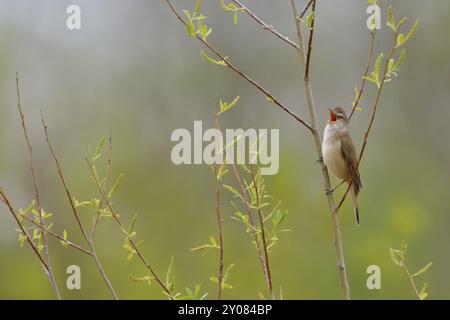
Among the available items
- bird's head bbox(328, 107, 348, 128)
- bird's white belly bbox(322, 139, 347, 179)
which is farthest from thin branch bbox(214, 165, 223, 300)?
bird's head bbox(328, 107, 348, 128)

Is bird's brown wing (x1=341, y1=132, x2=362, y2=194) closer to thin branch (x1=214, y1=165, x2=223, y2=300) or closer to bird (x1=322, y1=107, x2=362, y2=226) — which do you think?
bird (x1=322, y1=107, x2=362, y2=226)

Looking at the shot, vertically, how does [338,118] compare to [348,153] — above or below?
above

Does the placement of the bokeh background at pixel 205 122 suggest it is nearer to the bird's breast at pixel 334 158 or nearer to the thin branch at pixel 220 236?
the bird's breast at pixel 334 158

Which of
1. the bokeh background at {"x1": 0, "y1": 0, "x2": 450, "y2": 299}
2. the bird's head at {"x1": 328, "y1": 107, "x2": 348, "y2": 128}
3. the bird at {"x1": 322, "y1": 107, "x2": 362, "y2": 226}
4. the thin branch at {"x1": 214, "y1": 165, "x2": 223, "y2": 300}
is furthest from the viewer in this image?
the bokeh background at {"x1": 0, "y1": 0, "x2": 450, "y2": 299}

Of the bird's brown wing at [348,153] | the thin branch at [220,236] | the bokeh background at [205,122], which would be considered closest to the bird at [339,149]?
the bird's brown wing at [348,153]

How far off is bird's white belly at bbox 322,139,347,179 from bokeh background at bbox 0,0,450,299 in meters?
5.30

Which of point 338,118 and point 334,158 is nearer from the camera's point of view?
point 334,158

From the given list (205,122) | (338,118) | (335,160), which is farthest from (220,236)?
(205,122)

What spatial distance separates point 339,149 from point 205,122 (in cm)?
636

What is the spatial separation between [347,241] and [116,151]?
12.2ft

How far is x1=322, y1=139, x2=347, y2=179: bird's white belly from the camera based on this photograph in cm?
490

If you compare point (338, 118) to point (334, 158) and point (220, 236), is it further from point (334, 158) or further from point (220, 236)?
point (220, 236)

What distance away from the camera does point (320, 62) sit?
39.9 ft

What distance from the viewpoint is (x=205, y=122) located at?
1121cm
